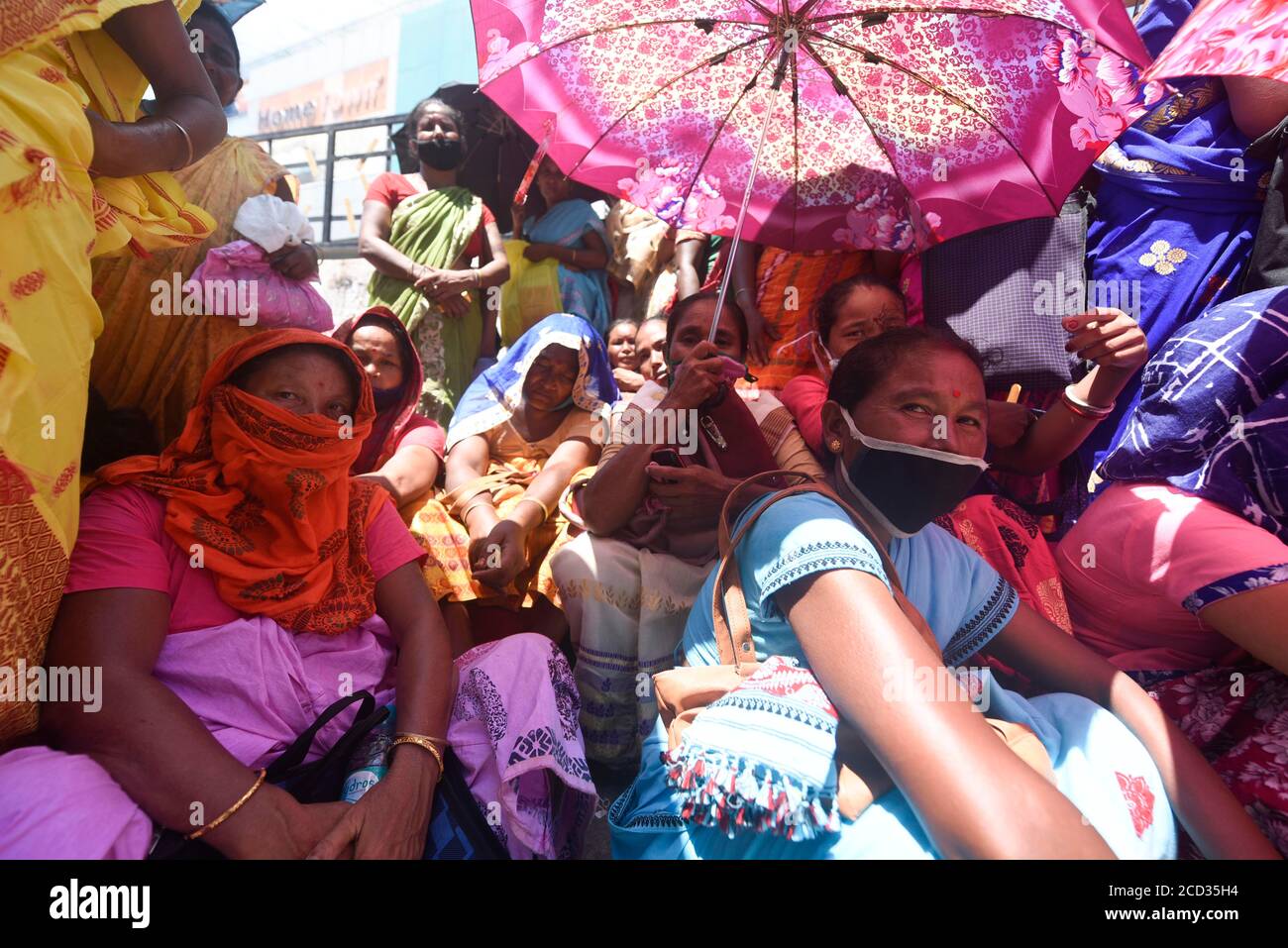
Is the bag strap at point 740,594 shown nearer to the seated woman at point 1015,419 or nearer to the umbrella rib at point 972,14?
the seated woman at point 1015,419

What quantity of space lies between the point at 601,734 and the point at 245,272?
1869mm

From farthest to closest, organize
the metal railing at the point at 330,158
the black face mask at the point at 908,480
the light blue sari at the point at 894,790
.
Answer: the metal railing at the point at 330,158, the black face mask at the point at 908,480, the light blue sari at the point at 894,790

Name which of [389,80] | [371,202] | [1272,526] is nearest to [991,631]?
[1272,526]

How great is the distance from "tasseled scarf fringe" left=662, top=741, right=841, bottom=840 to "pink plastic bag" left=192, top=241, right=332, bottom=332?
1977mm

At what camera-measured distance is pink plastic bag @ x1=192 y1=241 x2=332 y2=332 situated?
2.50 metres

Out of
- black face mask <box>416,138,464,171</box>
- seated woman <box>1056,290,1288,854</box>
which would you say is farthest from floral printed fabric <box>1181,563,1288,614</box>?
black face mask <box>416,138,464,171</box>

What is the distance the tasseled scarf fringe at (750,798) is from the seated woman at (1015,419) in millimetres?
1176

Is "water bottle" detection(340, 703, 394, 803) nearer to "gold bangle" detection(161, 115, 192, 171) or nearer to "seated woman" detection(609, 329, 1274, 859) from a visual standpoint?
"seated woman" detection(609, 329, 1274, 859)

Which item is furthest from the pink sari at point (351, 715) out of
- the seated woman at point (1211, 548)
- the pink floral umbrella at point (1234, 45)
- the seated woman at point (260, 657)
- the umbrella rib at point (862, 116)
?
the pink floral umbrella at point (1234, 45)

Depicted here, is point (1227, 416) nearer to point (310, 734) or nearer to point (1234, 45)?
point (1234, 45)

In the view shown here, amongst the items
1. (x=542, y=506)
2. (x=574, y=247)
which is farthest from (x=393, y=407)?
(x=574, y=247)

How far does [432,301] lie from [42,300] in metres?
3.30

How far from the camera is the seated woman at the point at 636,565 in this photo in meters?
2.59
